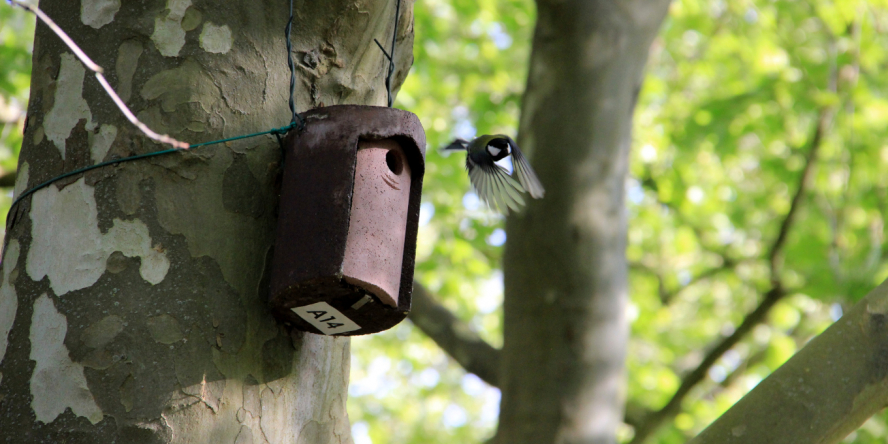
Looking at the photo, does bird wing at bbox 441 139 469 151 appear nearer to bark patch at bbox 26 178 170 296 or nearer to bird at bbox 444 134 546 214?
bird at bbox 444 134 546 214

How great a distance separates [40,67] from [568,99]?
2.11 metres

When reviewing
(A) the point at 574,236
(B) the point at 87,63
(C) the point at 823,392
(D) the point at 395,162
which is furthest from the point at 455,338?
(B) the point at 87,63

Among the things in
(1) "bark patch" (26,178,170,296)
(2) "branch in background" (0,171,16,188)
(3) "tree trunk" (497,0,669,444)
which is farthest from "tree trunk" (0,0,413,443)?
(2) "branch in background" (0,171,16,188)

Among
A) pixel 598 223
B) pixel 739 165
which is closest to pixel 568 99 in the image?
pixel 598 223

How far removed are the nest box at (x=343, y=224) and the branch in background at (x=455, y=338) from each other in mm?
2353

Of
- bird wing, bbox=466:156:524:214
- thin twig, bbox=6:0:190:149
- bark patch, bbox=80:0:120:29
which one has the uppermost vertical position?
bark patch, bbox=80:0:120:29

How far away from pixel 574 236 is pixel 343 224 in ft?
5.97

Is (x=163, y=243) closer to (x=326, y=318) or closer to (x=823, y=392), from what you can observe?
(x=326, y=318)

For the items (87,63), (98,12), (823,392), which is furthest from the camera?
(823,392)

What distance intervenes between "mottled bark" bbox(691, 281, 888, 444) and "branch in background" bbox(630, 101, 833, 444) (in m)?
2.57

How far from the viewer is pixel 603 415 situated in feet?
9.20

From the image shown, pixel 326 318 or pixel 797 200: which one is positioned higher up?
pixel 797 200

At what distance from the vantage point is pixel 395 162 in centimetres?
145

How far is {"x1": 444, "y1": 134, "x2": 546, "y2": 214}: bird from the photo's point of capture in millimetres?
1926
